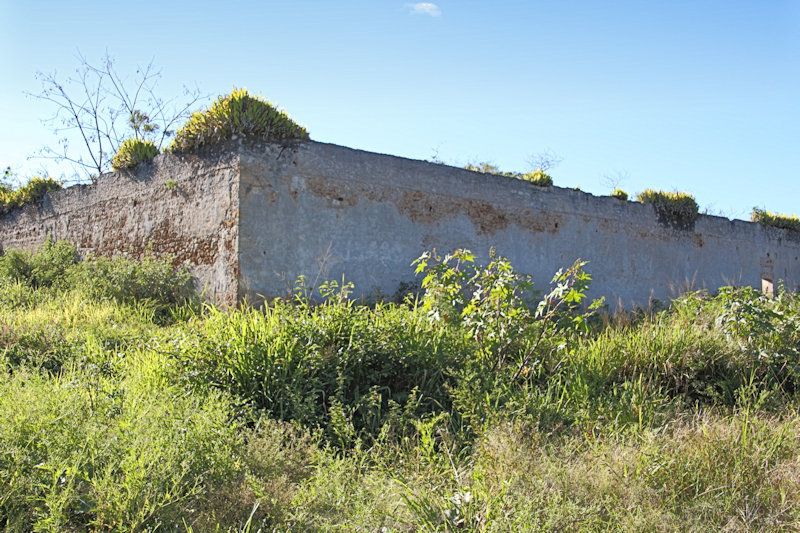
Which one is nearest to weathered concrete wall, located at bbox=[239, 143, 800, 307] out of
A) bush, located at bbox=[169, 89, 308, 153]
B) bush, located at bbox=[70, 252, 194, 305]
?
bush, located at bbox=[169, 89, 308, 153]

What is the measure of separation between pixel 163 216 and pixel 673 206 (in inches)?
367

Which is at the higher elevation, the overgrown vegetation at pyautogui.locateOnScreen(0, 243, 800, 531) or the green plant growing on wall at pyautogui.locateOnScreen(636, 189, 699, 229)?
the green plant growing on wall at pyautogui.locateOnScreen(636, 189, 699, 229)

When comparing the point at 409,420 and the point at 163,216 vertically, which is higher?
the point at 163,216

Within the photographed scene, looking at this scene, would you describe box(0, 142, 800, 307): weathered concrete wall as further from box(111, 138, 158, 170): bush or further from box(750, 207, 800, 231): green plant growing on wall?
box(750, 207, 800, 231): green plant growing on wall

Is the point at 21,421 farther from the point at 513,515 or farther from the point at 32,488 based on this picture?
the point at 513,515

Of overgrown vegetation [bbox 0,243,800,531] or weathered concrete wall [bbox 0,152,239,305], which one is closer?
overgrown vegetation [bbox 0,243,800,531]

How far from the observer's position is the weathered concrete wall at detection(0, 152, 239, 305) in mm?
8344

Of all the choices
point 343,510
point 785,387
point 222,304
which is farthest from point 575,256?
point 343,510

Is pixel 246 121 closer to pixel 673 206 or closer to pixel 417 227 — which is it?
pixel 417 227

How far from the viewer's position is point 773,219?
48.3 ft

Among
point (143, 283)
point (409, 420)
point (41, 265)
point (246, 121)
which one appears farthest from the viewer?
point (41, 265)

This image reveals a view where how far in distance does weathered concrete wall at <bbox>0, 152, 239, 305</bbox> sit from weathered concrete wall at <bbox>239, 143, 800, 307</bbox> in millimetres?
297

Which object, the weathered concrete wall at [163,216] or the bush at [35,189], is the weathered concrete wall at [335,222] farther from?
the bush at [35,189]

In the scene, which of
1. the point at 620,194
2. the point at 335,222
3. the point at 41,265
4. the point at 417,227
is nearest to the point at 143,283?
the point at 335,222
